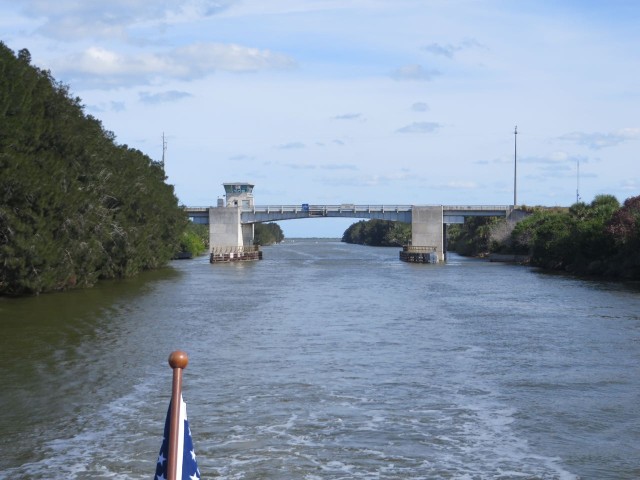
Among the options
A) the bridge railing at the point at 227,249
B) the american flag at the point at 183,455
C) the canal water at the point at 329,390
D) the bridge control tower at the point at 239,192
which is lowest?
the canal water at the point at 329,390

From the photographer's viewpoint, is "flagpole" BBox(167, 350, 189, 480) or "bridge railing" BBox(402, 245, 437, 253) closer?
"flagpole" BBox(167, 350, 189, 480)

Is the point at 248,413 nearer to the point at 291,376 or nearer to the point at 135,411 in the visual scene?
the point at 135,411

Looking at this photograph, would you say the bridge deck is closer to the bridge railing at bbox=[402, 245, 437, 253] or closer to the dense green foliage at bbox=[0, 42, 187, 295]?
the bridge railing at bbox=[402, 245, 437, 253]

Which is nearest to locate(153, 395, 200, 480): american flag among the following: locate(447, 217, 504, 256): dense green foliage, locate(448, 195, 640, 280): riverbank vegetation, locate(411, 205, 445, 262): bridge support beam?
locate(448, 195, 640, 280): riverbank vegetation

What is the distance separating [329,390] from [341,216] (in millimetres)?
91061

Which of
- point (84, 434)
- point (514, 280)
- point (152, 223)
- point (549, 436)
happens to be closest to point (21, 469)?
point (84, 434)

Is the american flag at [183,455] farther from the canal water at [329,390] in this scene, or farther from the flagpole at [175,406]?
the canal water at [329,390]

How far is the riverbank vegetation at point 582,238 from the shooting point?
213 ft

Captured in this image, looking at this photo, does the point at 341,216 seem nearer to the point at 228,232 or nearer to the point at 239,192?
the point at 228,232

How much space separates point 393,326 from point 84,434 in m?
20.2

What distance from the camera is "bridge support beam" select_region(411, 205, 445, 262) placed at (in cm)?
10944

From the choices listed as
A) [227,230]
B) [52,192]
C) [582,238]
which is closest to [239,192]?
[227,230]

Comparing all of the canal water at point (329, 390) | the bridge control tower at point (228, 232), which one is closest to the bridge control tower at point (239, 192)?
the bridge control tower at point (228, 232)

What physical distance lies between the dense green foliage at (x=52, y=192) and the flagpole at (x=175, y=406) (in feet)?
130
